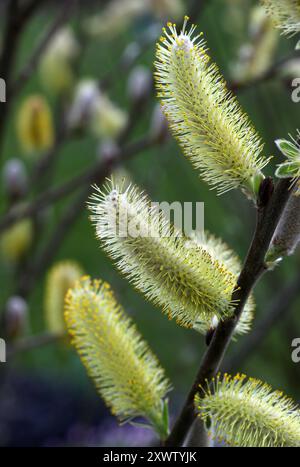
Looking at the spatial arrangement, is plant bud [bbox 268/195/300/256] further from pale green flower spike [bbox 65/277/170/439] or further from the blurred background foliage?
the blurred background foliage

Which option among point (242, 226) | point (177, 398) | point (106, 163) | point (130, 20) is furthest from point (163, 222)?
point (177, 398)

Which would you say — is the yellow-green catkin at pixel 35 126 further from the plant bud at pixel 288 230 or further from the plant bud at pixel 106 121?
the plant bud at pixel 288 230

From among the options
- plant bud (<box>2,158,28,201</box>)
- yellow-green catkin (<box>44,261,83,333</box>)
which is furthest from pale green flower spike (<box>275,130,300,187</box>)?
plant bud (<box>2,158,28,201</box>)

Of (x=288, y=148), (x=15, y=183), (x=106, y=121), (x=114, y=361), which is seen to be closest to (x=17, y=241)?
(x=15, y=183)

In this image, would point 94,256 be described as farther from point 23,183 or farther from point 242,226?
point 23,183

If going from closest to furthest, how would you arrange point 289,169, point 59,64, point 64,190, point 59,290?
point 289,169 < point 59,290 < point 64,190 < point 59,64

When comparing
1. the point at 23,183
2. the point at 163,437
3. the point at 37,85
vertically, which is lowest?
the point at 163,437

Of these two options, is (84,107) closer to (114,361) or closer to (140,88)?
(140,88)
